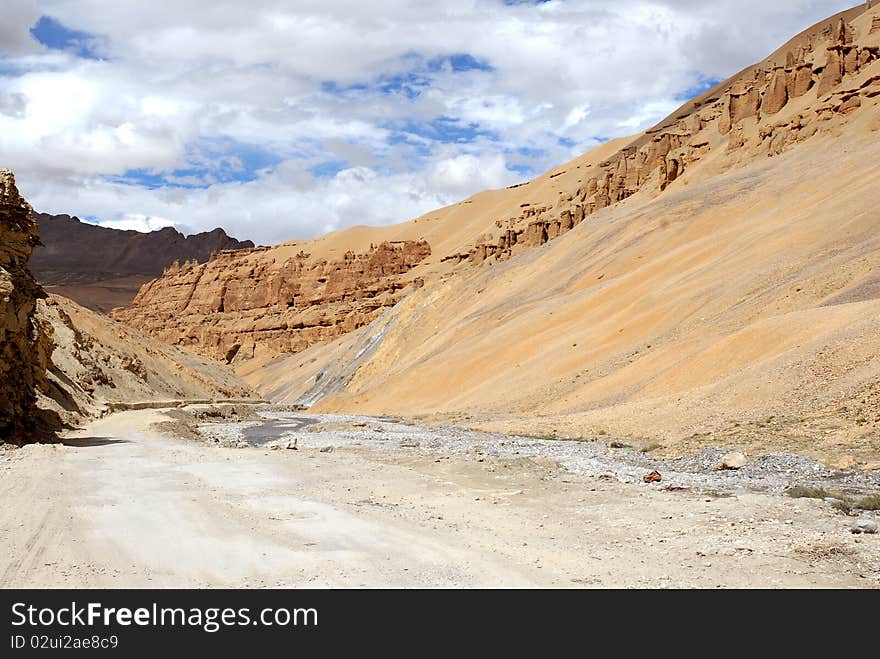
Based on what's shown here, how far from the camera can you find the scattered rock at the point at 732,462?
16.0 m

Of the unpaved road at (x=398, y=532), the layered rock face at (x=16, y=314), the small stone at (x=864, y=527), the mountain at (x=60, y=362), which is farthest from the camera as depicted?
the mountain at (x=60, y=362)

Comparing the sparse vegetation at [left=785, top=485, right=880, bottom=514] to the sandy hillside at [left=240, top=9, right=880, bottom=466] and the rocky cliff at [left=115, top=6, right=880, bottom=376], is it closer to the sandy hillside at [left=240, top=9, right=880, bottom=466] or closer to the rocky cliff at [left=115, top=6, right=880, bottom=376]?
the sandy hillside at [left=240, top=9, right=880, bottom=466]

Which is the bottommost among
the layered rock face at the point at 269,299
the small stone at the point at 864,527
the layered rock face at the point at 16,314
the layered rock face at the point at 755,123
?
the small stone at the point at 864,527

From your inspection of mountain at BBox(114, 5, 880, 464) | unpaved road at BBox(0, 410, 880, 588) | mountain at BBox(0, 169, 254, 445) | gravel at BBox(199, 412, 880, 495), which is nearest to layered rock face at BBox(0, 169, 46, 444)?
mountain at BBox(0, 169, 254, 445)

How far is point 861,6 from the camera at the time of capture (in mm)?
111688

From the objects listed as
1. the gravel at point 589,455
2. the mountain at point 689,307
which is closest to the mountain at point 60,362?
the gravel at point 589,455

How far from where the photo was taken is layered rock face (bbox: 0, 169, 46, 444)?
68.1 feet

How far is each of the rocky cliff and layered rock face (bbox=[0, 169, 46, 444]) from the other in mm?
49821

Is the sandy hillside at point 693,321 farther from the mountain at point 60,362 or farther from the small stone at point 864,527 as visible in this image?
the mountain at point 60,362

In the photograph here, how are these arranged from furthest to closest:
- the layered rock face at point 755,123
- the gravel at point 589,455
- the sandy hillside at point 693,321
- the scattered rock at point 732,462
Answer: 1. the layered rock face at point 755,123
2. the sandy hillside at point 693,321
3. the scattered rock at point 732,462
4. the gravel at point 589,455

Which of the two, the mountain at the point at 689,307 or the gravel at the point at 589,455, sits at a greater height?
the mountain at the point at 689,307

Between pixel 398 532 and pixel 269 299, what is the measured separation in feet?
385

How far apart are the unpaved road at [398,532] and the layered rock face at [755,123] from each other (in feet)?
171
